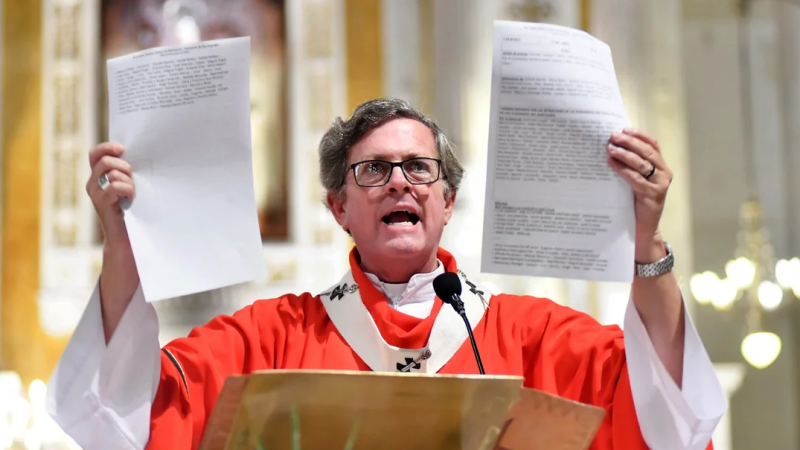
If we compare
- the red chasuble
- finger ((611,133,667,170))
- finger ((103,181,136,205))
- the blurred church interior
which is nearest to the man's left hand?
finger ((611,133,667,170))

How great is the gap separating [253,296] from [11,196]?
2.31 meters

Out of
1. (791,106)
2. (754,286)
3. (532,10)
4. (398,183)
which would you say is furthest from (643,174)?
(791,106)

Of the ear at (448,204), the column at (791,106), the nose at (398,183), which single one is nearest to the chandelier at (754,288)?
the column at (791,106)

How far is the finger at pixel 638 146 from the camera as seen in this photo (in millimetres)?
2109

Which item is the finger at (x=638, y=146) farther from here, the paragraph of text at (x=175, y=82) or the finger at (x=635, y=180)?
the paragraph of text at (x=175, y=82)

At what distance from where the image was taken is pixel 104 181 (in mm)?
2119

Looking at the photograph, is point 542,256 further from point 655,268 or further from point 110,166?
point 110,166

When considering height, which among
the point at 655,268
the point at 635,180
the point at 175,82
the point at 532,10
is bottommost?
the point at 655,268

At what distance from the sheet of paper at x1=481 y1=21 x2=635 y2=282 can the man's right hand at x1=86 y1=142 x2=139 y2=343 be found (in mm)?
832

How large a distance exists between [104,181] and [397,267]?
→ 0.92 metres

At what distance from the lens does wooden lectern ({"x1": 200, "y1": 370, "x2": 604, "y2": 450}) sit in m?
1.61

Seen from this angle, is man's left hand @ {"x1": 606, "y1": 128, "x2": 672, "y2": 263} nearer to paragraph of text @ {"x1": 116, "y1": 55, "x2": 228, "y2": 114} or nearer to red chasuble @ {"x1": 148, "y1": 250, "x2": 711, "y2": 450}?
red chasuble @ {"x1": 148, "y1": 250, "x2": 711, "y2": 450}

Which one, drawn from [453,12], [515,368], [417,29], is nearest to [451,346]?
[515,368]

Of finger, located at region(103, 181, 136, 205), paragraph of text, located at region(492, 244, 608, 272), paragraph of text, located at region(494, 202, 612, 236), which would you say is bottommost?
paragraph of text, located at region(492, 244, 608, 272)
